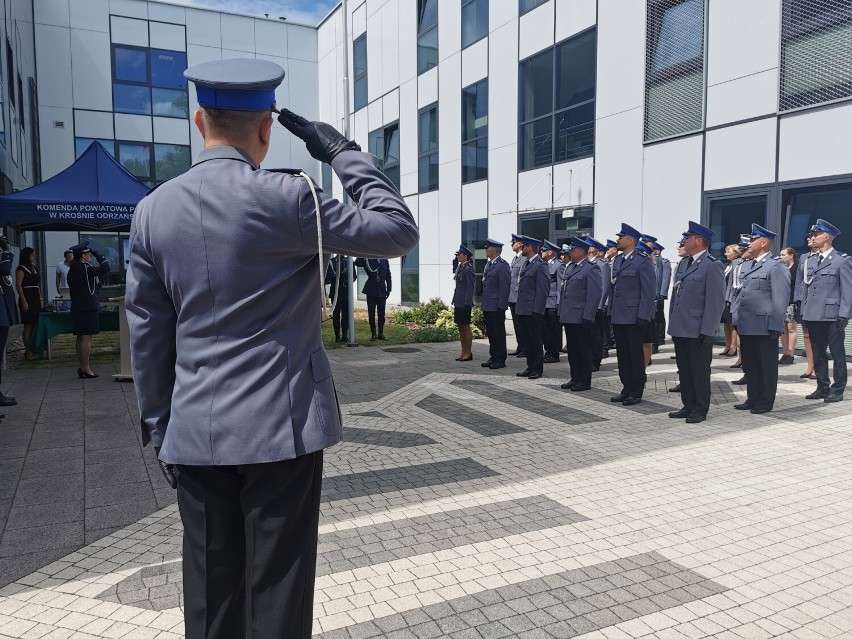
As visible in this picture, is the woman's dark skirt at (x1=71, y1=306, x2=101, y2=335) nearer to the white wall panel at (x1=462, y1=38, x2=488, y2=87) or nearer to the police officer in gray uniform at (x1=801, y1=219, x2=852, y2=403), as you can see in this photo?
the police officer in gray uniform at (x1=801, y1=219, x2=852, y2=403)

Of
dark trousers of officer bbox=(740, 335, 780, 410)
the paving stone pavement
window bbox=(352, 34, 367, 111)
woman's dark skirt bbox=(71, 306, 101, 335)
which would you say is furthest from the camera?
window bbox=(352, 34, 367, 111)

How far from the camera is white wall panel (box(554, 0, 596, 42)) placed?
14.5 metres

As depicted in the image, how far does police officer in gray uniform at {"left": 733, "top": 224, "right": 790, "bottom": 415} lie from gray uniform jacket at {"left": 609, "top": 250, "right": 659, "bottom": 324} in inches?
40.2

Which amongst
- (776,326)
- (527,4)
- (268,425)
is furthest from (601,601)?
(527,4)

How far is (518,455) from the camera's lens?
599cm

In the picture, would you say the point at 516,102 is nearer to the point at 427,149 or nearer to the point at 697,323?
the point at 427,149

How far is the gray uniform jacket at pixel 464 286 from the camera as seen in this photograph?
11.9 metres

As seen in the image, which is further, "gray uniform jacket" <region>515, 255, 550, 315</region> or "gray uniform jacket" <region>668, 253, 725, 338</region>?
"gray uniform jacket" <region>515, 255, 550, 315</region>

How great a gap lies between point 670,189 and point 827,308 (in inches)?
198

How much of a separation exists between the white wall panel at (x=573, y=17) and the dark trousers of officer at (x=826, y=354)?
897 centimetres

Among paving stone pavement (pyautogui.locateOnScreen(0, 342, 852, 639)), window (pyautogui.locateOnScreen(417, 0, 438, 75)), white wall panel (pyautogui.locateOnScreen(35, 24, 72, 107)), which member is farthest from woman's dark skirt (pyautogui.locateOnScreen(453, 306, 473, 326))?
white wall panel (pyautogui.locateOnScreen(35, 24, 72, 107))

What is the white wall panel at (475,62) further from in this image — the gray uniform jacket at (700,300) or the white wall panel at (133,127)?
the white wall panel at (133,127)

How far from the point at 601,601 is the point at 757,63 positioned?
10.9 meters

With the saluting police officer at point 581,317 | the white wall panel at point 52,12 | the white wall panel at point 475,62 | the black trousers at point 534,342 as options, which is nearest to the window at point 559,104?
the white wall panel at point 475,62
